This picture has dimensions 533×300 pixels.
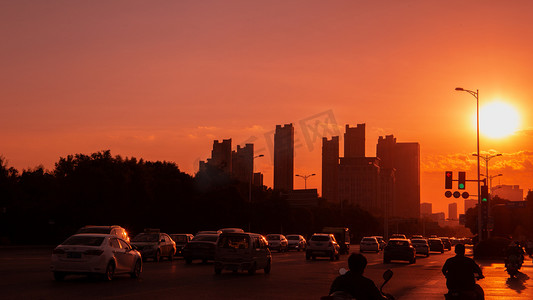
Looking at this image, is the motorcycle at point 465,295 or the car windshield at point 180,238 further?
the car windshield at point 180,238

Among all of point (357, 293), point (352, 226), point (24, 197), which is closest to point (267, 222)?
point (24, 197)

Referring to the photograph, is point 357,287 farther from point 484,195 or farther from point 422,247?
point 422,247

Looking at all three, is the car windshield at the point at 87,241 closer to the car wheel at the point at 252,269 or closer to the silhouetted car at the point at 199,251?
the car wheel at the point at 252,269

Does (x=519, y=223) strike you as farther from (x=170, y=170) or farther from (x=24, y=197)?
(x=24, y=197)

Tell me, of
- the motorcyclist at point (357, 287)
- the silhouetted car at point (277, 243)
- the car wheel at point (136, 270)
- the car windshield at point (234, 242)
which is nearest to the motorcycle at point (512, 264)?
the car windshield at point (234, 242)

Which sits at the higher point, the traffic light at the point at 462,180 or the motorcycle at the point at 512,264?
the traffic light at the point at 462,180

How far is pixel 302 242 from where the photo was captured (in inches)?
3022

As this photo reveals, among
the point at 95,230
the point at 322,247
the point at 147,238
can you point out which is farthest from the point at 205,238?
the point at 322,247

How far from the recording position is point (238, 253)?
29469 mm

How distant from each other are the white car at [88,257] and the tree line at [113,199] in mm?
44797

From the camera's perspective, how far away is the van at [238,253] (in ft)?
96.4

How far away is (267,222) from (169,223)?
76.5 ft

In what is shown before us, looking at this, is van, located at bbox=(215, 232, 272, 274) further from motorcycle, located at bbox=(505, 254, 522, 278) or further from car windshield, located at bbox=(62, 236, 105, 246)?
motorcycle, located at bbox=(505, 254, 522, 278)

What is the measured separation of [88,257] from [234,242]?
8547 millimetres
